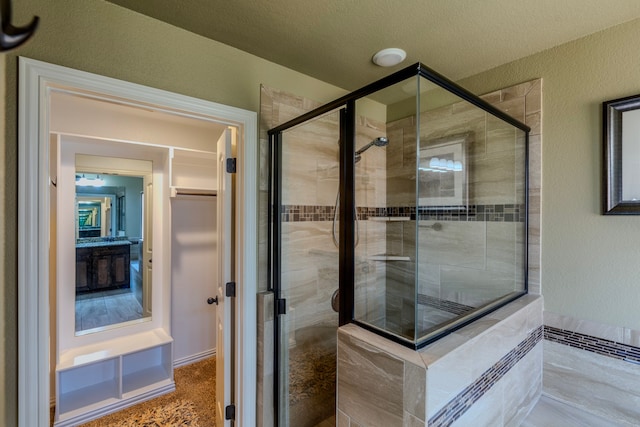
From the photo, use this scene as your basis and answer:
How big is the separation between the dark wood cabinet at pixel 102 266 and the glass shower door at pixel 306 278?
1.66 m

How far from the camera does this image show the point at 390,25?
54.4 inches

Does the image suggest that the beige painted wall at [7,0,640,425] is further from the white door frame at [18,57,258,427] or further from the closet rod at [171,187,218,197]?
the closet rod at [171,187,218,197]

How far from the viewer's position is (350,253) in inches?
55.8

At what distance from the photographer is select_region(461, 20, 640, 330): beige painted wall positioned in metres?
1.36

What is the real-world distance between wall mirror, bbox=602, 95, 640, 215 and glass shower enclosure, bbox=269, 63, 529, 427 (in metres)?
0.35

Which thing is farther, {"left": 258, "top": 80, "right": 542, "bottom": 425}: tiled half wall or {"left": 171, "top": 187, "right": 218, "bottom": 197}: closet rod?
{"left": 171, "top": 187, "right": 218, "bottom": 197}: closet rod

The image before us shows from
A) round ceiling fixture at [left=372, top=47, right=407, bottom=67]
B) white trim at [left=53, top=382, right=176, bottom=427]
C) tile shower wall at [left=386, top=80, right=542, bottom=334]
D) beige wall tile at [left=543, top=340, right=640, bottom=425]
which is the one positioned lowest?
white trim at [left=53, top=382, right=176, bottom=427]

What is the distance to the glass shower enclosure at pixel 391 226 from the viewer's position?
57.4 inches

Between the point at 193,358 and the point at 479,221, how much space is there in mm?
2840

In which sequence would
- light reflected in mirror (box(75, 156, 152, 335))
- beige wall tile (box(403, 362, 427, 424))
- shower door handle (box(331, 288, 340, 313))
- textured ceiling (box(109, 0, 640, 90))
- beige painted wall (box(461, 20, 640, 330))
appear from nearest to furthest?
beige wall tile (box(403, 362, 427, 424)), textured ceiling (box(109, 0, 640, 90)), beige painted wall (box(461, 20, 640, 330)), shower door handle (box(331, 288, 340, 313)), light reflected in mirror (box(75, 156, 152, 335))

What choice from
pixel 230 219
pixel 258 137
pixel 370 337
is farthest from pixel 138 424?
pixel 258 137

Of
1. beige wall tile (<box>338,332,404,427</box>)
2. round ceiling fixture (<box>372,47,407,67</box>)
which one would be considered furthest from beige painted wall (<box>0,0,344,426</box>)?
beige wall tile (<box>338,332,404,427</box>)

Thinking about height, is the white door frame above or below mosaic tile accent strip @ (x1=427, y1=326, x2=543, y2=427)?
above

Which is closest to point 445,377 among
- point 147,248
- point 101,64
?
point 101,64
